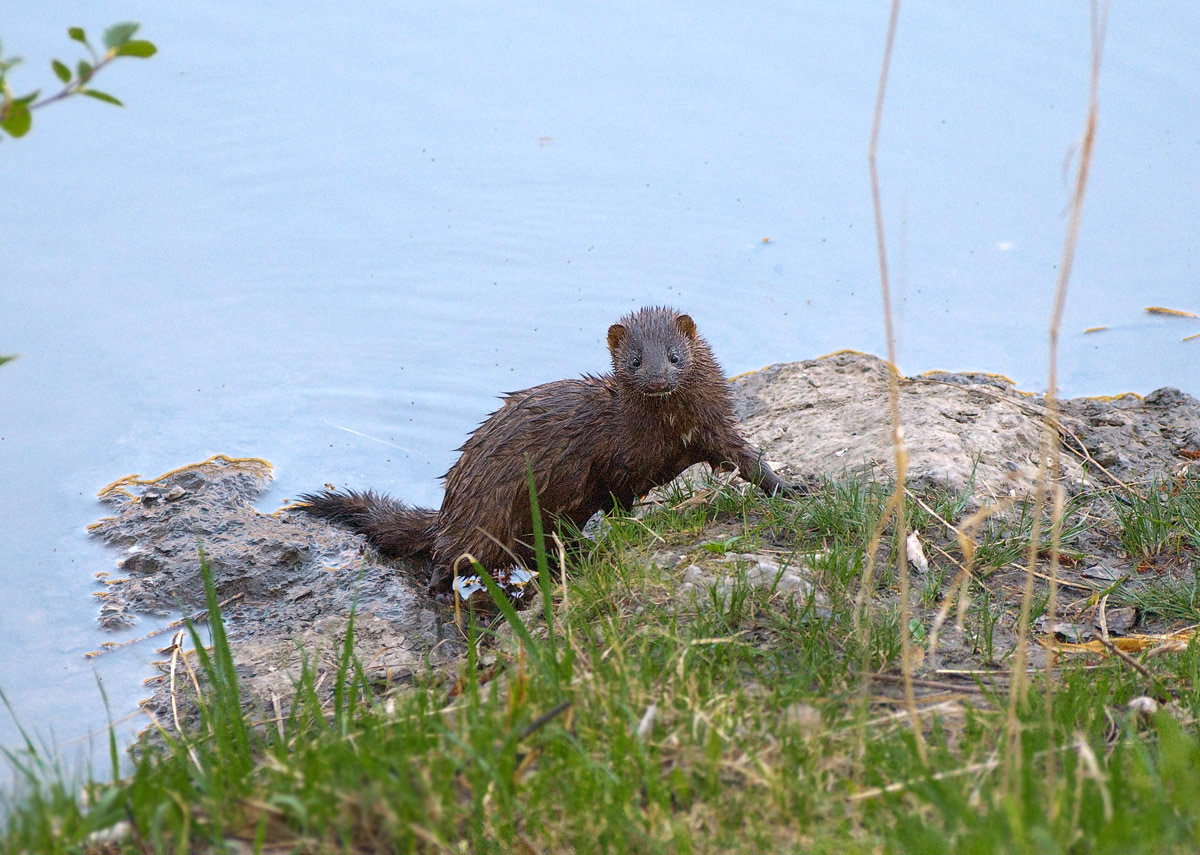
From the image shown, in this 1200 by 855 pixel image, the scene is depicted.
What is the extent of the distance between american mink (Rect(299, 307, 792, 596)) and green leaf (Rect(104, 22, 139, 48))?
2.64m

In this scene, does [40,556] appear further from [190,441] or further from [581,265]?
[581,265]

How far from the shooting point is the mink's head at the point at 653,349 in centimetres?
479

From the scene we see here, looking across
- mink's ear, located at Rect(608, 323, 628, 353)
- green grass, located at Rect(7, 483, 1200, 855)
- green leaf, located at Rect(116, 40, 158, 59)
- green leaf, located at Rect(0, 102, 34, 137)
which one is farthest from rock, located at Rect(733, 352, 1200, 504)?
green leaf, located at Rect(0, 102, 34, 137)

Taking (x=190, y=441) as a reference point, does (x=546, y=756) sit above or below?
below

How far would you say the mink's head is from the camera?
479cm

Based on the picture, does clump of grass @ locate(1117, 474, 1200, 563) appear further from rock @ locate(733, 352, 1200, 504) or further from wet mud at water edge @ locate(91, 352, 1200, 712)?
rock @ locate(733, 352, 1200, 504)

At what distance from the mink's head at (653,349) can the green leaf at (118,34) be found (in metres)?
2.64

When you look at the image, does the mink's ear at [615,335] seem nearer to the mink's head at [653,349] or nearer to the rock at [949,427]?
the mink's head at [653,349]

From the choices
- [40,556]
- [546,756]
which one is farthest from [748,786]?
[40,556]

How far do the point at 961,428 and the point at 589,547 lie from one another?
6.48ft

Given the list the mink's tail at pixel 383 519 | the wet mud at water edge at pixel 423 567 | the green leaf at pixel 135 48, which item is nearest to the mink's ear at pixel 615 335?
the wet mud at water edge at pixel 423 567

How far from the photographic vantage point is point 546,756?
8.56ft

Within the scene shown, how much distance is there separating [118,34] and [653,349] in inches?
108

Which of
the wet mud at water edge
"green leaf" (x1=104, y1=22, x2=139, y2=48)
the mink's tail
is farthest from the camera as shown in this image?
the mink's tail
